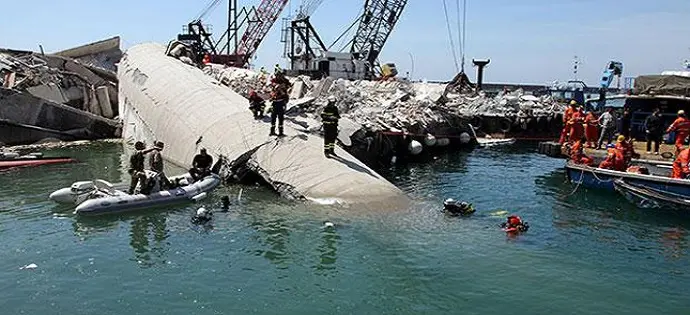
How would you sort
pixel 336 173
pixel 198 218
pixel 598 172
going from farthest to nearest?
pixel 598 172
pixel 336 173
pixel 198 218

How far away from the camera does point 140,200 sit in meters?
14.6

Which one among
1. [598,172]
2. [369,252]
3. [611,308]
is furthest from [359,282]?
[598,172]

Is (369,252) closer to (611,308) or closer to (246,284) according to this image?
(246,284)

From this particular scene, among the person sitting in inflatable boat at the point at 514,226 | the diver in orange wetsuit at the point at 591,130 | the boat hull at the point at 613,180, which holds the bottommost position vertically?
the person sitting in inflatable boat at the point at 514,226

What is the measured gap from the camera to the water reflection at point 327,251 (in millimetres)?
11250

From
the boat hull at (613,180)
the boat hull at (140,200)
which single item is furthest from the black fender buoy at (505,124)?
the boat hull at (140,200)

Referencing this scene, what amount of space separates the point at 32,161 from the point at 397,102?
1685 cm

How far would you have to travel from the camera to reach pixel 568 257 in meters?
12.2

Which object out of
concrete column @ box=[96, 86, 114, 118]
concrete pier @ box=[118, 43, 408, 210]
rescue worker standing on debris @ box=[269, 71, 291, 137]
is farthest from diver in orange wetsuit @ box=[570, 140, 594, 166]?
concrete column @ box=[96, 86, 114, 118]

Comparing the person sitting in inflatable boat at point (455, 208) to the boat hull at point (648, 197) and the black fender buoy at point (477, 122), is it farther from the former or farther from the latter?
the black fender buoy at point (477, 122)

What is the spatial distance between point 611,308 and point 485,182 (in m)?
11.8

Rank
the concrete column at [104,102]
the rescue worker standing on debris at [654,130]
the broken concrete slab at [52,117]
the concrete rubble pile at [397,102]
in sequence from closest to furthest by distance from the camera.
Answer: the rescue worker standing on debris at [654,130] < the broken concrete slab at [52,117] < the concrete rubble pile at [397,102] < the concrete column at [104,102]

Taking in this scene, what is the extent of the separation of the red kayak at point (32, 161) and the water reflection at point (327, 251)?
38.3 feet

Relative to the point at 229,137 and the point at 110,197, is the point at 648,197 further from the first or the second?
the point at 110,197
